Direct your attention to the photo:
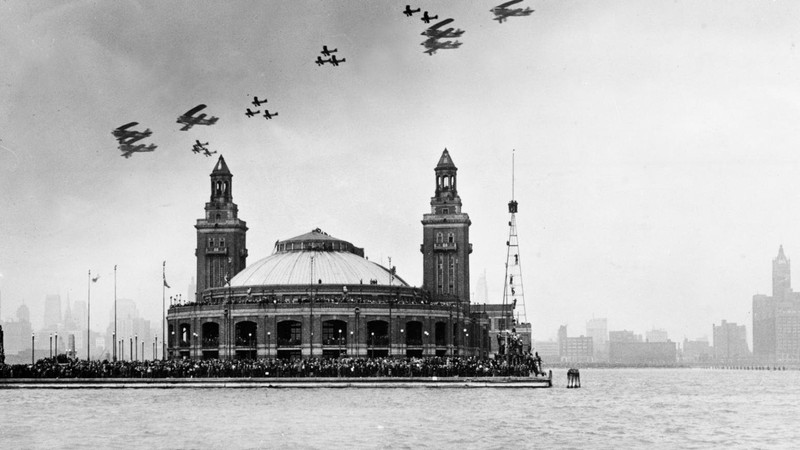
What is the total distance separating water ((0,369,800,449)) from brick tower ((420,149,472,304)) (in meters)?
80.0

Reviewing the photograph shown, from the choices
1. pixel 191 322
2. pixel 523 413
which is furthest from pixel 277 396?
pixel 191 322

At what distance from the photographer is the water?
216 ft

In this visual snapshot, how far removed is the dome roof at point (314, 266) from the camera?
166250 millimetres

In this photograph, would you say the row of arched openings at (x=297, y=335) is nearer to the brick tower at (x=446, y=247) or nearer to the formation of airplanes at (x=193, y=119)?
the brick tower at (x=446, y=247)

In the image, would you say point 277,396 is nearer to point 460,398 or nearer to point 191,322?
point 460,398

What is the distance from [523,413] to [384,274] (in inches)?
3739

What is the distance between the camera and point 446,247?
189 meters

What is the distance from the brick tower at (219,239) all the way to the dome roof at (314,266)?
1179cm

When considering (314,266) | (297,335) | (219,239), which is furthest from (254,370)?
(219,239)

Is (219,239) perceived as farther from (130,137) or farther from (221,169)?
(130,137)

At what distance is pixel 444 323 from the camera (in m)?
158

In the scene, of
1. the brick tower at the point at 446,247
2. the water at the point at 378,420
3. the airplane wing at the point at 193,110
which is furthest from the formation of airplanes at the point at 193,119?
the brick tower at the point at 446,247

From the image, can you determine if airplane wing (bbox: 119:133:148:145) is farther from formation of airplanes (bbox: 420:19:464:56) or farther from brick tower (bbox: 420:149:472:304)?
brick tower (bbox: 420:149:472:304)

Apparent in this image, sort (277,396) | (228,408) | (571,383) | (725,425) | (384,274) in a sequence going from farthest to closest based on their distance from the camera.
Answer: (384,274) → (571,383) → (277,396) → (228,408) → (725,425)
